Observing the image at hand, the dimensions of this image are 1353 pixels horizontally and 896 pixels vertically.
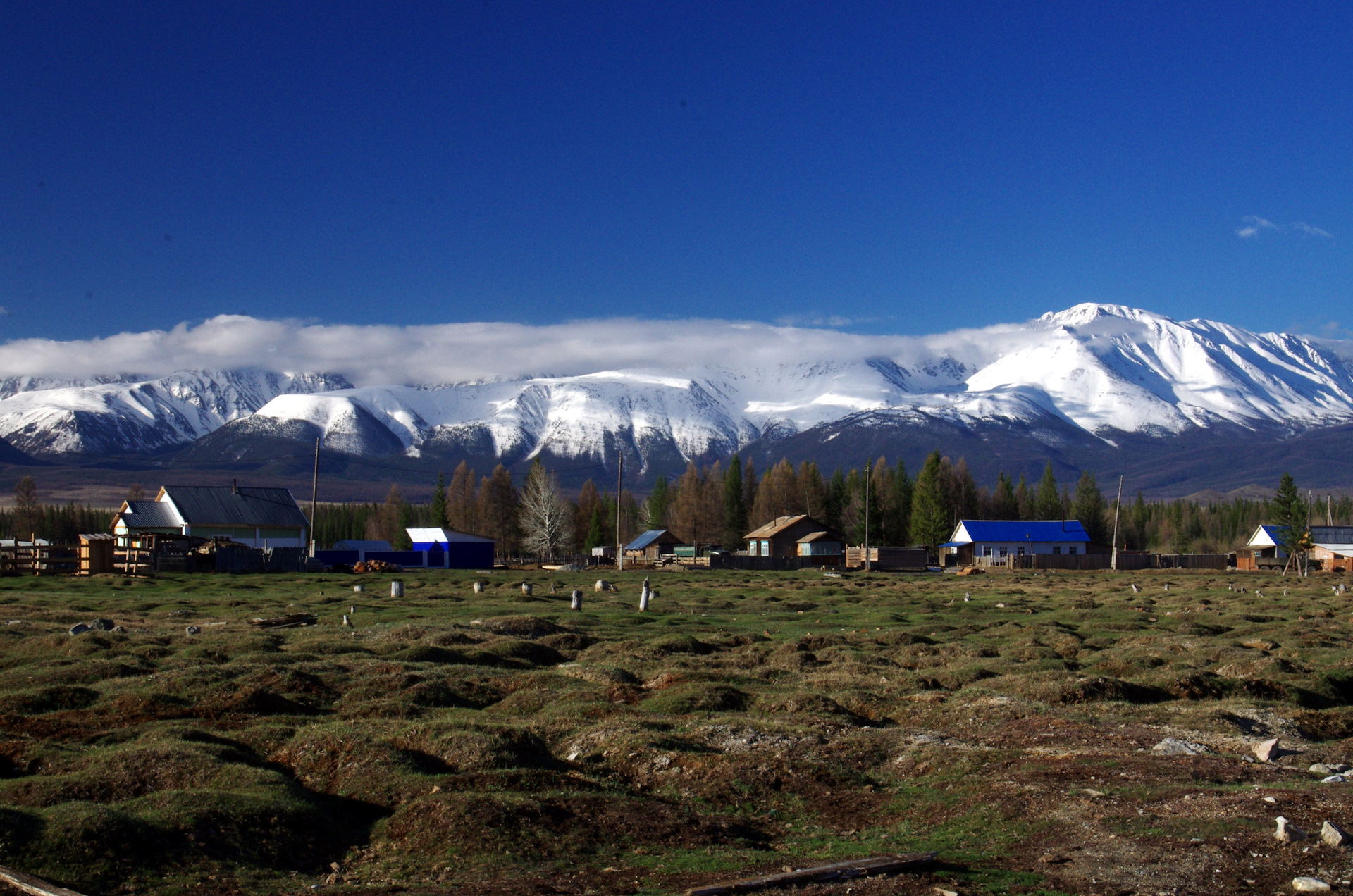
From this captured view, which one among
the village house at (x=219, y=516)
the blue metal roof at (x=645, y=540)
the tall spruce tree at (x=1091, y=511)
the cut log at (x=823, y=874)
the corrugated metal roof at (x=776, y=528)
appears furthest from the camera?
the tall spruce tree at (x=1091, y=511)

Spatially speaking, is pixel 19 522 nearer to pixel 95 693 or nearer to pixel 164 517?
pixel 164 517

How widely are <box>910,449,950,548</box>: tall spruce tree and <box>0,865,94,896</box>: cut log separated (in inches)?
5153

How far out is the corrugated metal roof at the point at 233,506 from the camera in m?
92.7

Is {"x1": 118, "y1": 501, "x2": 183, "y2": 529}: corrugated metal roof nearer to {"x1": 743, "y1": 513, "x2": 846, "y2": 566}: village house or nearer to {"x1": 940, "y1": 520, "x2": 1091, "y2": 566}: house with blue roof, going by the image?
{"x1": 743, "y1": 513, "x2": 846, "y2": 566}: village house

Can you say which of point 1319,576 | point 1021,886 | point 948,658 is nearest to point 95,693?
point 1021,886

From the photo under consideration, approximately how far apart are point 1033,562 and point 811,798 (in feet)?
324

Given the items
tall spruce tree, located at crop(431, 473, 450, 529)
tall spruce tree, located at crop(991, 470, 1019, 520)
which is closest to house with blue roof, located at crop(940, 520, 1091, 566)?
tall spruce tree, located at crop(991, 470, 1019, 520)

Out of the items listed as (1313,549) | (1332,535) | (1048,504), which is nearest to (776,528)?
(1313,549)

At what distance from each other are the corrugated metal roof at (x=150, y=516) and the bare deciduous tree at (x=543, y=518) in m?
45.5

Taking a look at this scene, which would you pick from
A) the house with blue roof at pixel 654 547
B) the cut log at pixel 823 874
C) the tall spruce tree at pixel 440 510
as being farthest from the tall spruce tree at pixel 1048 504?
the cut log at pixel 823 874

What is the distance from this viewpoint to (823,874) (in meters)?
11.1

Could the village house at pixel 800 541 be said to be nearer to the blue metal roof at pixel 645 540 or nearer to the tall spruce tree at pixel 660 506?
the blue metal roof at pixel 645 540

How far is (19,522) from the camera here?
510 feet

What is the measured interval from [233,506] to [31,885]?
9130cm
